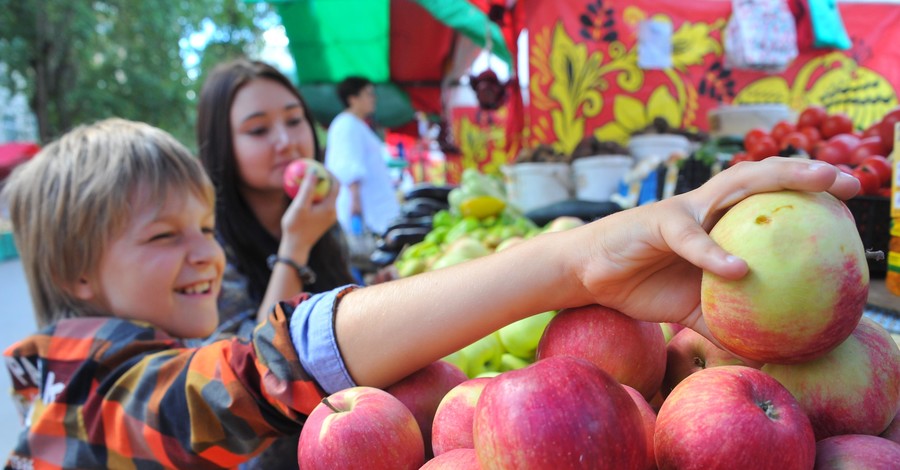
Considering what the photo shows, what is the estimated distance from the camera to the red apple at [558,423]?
53 cm

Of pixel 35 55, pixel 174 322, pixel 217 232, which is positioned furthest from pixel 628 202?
pixel 35 55

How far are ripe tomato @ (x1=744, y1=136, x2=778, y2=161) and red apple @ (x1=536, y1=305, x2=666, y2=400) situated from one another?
205 centimetres

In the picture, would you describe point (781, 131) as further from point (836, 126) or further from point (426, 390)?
point (426, 390)

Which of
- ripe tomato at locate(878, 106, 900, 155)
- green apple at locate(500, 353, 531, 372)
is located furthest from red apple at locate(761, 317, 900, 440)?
ripe tomato at locate(878, 106, 900, 155)

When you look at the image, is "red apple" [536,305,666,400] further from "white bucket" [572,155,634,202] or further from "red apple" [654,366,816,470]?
"white bucket" [572,155,634,202]

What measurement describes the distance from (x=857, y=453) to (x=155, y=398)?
1.11m

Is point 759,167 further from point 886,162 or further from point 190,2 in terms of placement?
point 190,2

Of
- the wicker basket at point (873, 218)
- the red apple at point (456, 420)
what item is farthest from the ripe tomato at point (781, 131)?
the red apple at point (456, 420)

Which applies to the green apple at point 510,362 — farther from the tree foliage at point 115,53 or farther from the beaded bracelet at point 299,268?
the tree foliage at point 115,53

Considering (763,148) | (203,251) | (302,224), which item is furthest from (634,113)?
(203,251)

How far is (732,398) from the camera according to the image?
0.58 meters

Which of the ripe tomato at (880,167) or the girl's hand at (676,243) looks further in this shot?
the ripe tomato at (880,167)

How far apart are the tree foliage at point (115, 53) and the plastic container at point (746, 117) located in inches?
→ 395

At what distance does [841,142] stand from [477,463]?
96.4 inches
